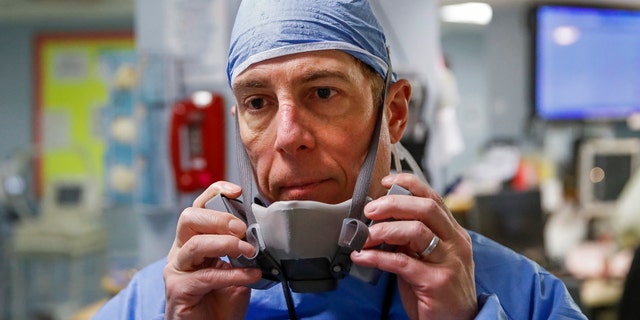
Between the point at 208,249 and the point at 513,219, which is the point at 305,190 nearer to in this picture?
the point at 208,249

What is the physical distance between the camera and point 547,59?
4.96 meters

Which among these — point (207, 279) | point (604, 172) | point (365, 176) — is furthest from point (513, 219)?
point (207, 279)

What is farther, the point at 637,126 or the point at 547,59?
the point at 637,126

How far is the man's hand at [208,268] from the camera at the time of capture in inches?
38.7

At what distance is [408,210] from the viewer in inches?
37.4

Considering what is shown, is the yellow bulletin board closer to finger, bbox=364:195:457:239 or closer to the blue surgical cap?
the blue surgical cap

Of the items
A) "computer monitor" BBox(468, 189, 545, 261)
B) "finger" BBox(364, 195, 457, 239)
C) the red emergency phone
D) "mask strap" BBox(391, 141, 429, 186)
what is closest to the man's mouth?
"finger" BBox(364, 195, 457, 239)

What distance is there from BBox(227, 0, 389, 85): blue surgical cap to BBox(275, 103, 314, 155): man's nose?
0.08 meters

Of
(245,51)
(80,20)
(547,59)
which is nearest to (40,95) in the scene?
(80,20)

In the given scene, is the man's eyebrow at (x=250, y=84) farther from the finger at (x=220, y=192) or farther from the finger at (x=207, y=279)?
the finger at (x=207, y=279)

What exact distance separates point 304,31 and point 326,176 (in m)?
0.22

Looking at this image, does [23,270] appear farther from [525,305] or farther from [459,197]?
[525,305]

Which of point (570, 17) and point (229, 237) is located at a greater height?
point (570, 17)

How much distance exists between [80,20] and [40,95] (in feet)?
3.62
